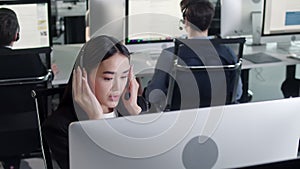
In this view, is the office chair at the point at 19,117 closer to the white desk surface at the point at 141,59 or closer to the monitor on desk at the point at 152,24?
the white desk surface at the point at 141,59

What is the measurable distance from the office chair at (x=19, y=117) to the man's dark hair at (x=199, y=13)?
3.10 feet

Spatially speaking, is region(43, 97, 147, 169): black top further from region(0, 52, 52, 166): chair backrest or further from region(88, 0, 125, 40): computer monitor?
region(88, 0, 125, 40): computer monitor

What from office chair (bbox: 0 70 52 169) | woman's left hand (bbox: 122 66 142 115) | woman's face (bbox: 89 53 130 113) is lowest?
office chair (bbox: 0 70 52 169)

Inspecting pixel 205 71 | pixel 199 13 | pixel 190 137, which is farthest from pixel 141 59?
pixel 190 137

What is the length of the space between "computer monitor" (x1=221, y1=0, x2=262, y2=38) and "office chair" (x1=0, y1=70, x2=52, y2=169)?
1.39 metres

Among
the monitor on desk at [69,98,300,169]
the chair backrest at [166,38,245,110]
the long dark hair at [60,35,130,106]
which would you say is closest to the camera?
the monitor on desk at [69,98,300,169]

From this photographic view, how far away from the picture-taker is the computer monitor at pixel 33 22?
303 cm

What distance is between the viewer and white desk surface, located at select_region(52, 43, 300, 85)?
3.04 meters

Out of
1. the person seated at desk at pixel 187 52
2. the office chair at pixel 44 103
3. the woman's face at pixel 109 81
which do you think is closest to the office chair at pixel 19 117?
the person seated at desk at pixel 187 52

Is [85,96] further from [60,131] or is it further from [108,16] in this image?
[108,16]

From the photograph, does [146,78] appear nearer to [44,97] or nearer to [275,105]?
[44,97]

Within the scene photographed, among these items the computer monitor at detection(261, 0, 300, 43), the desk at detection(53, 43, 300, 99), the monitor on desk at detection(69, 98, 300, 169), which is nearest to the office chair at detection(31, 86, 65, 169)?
the monitor on desk at detection(69, 98, 300, 169)

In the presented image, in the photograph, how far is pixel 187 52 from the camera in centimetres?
250

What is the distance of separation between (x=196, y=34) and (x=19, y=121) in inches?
46.3
